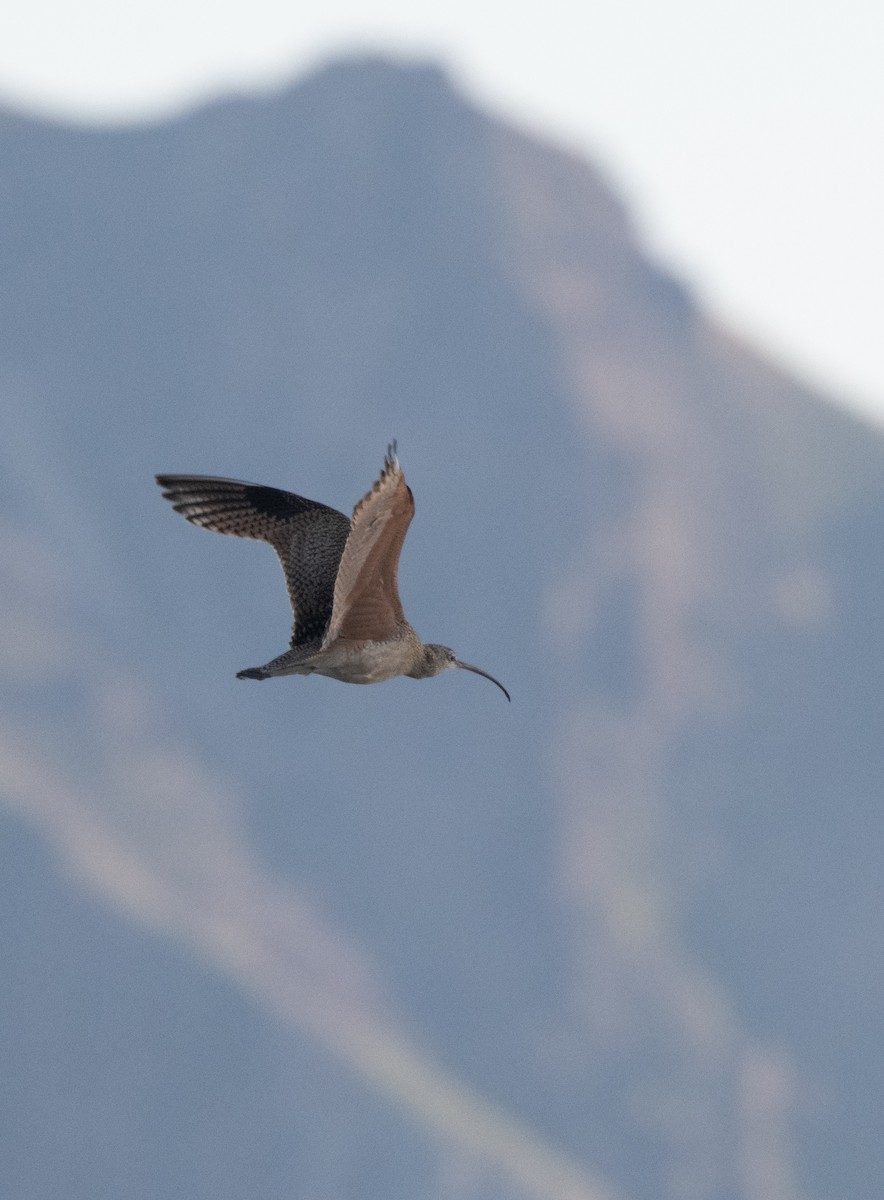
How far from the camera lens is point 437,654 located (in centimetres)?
1769

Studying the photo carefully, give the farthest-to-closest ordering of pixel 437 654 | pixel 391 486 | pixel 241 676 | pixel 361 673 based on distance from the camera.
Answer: pixel 437 654, pixel 361 673, pixel 241 676, pixel 391 486

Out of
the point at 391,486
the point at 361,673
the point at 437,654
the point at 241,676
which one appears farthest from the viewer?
the point at 437,654

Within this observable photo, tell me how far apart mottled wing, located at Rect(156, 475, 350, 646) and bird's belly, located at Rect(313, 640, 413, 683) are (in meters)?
1.58

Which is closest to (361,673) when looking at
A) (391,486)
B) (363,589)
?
(363,589)

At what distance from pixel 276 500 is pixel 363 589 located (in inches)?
133

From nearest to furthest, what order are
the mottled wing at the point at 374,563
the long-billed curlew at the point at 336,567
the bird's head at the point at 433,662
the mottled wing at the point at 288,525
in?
the mottled wing at the point at 374,563 < the long-billed curlew at the point at 336,567 < the bird's head at the point at 433,662 < the mottled wing at the point at 288,525

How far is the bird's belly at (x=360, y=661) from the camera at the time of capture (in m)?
15.8

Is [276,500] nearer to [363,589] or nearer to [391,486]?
[363,589]

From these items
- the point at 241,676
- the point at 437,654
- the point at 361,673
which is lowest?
the point at 241,676

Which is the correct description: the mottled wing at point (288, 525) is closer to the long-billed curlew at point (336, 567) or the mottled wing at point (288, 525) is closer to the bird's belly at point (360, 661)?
the long-billed curlew at point (336, 567)

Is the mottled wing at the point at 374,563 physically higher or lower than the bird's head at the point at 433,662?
lower

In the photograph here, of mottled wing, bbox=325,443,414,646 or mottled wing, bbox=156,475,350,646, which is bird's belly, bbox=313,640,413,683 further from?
mottled wing, bbox=156,475,350,646

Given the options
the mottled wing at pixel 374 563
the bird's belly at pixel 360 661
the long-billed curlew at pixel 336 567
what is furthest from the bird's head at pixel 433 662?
the mottled wing at pixel 374 563

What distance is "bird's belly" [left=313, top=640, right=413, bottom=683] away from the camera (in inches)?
624
